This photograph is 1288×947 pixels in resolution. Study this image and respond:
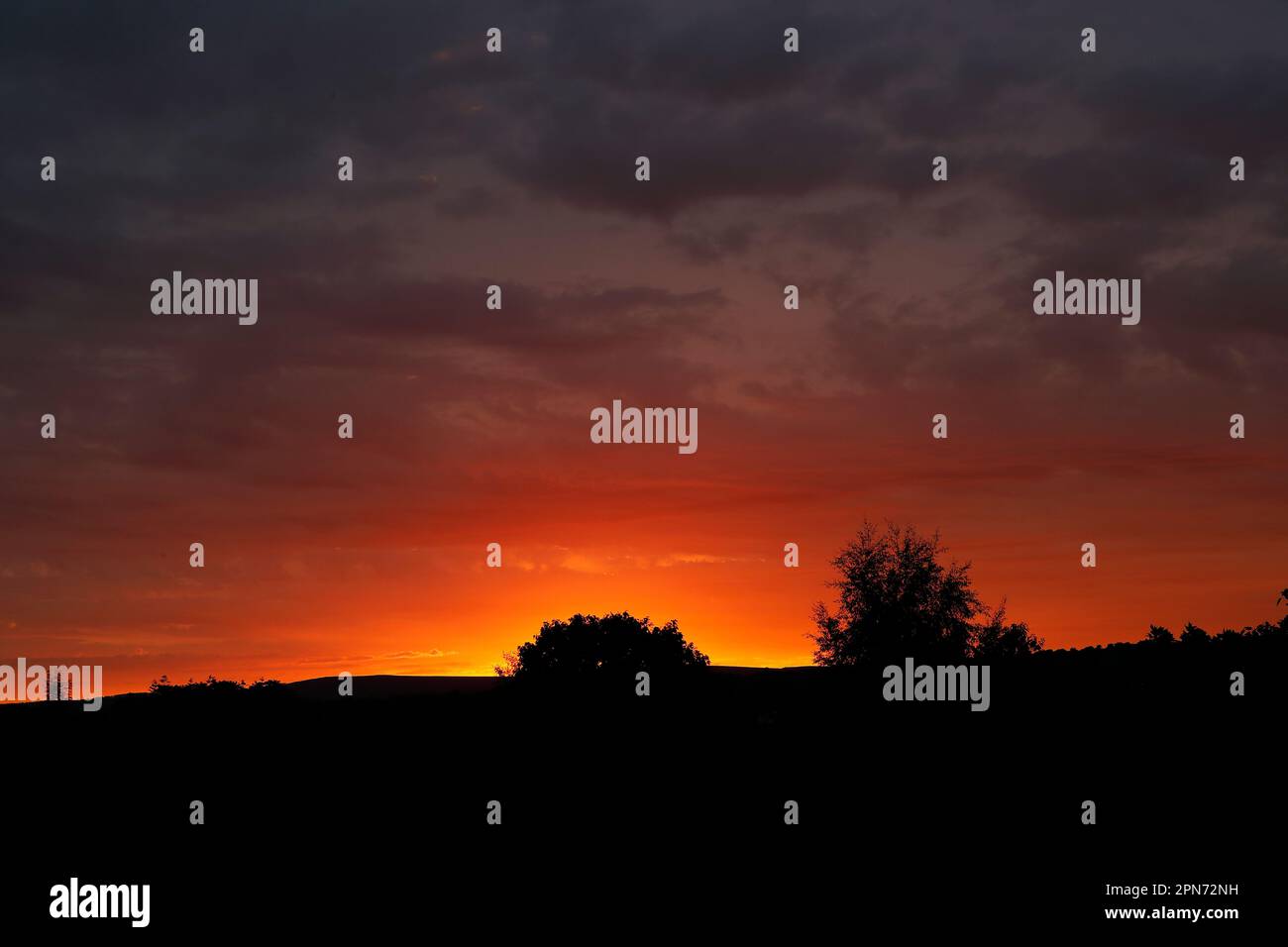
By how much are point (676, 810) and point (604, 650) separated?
6096 cm

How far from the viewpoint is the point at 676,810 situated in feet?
123

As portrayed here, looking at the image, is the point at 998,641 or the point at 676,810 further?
the point at 998,641

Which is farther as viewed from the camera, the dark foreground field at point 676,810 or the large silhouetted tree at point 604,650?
the large silhouetted tree at point 604,650

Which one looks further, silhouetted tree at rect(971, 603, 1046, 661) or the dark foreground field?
silhouetted tree at rect(971, 603, 1046, 661)

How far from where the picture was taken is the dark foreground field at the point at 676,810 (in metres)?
29.1

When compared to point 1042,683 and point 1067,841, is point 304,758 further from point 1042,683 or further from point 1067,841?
point 1042,683

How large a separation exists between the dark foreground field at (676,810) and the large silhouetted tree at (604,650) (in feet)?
142

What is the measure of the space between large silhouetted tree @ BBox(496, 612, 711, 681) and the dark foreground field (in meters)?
43.3

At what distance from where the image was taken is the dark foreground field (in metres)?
29.1

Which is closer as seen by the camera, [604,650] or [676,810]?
[676,810]
